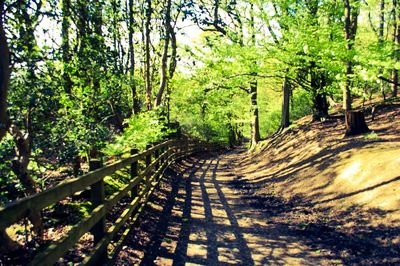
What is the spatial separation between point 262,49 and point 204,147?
59.2ft

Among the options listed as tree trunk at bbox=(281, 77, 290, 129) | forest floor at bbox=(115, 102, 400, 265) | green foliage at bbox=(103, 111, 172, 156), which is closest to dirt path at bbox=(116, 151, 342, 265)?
forest floor at bbox=(115, 102, 400, 265)

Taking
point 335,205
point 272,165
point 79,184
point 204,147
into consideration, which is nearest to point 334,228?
point 335,205

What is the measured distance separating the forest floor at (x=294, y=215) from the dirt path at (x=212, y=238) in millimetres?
18

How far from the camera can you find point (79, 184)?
3830 millimetres

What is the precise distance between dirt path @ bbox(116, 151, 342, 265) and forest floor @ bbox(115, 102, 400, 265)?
0.06ft

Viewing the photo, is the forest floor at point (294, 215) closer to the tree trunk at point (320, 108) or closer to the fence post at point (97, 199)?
the fence post at point (97, 199)

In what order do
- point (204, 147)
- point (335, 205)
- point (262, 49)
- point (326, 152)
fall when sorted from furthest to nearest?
point (204, 147)
point (262, 49)
point (326, 152)
point (335, 205)

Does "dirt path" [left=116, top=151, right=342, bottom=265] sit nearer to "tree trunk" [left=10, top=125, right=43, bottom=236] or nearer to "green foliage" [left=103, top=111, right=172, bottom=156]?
"tree trunk" [left=10, top=125, right=43, bottom=236]

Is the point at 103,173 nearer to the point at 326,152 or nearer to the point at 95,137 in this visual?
the point at 95,137

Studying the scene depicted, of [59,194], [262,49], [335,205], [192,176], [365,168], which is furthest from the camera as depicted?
[192,176]

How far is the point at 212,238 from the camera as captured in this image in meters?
6.82

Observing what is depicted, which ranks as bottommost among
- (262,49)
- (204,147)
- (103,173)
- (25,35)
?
(204,147)

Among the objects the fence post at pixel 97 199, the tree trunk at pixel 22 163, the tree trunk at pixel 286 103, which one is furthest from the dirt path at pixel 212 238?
the tree trunk at pixel 286 103

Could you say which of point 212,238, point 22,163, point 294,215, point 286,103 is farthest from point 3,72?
point 286,103
